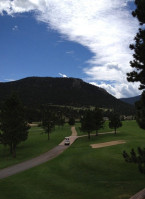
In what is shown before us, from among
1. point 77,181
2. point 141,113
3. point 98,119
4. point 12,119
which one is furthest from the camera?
point 98,119

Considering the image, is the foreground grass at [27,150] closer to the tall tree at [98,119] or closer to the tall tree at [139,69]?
the tall tree at [98,119]

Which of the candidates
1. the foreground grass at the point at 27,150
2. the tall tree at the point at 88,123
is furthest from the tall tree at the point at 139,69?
the tall tree at the point at 88,123

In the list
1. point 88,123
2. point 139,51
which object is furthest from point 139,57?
point 88,123

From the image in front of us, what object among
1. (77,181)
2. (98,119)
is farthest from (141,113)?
(98,119)

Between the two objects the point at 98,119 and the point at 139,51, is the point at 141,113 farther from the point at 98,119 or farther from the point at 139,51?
the point at 98,119

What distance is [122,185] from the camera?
21469 millimetres

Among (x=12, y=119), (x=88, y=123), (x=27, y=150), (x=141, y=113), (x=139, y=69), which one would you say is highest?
(x=139, y=69)

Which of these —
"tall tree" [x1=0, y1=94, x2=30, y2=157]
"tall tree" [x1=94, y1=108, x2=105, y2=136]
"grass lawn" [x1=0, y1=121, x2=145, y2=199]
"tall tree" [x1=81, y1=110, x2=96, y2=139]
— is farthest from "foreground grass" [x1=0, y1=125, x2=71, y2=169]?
"tall tree" [x1=94, y1=108, x2=105, y2=136]

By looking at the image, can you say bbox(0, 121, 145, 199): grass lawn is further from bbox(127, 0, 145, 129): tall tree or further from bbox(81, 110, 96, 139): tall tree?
bbox(81, 110, 96, 139): tall tree

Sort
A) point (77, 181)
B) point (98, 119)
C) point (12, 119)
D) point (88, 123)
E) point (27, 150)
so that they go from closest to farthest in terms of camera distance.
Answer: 1. point (77, 181)
2. point (12, 119)
3. point (27, 150)
4. point (88, 123)
5. point (98, 119)

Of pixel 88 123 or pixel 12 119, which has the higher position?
pixel 12 119

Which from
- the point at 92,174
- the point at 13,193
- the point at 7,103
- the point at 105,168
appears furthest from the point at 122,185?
the point at 7,103

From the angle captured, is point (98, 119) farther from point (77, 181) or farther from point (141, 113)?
point (141, 113)

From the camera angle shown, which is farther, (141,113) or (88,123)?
(88,123)
